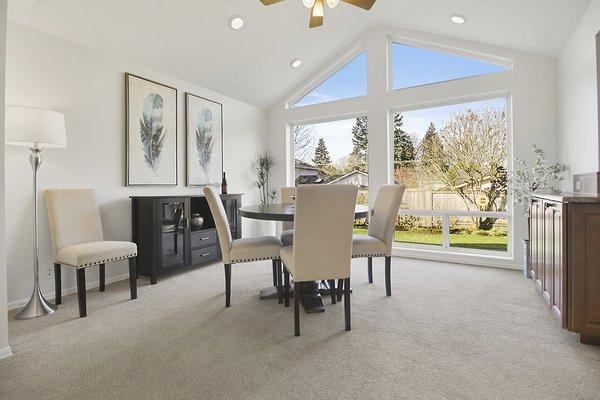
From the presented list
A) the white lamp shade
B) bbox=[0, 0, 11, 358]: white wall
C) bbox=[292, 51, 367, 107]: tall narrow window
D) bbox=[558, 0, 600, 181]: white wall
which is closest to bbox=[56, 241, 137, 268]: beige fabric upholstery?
bbox=[0, 0, 11, 358]: white wall

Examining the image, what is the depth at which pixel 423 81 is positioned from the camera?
4.59 meters

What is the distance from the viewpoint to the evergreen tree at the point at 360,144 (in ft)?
16.9

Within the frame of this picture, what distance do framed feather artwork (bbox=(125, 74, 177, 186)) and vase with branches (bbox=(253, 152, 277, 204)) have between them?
175cm

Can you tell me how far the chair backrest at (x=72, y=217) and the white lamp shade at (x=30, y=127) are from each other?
0.53 metres

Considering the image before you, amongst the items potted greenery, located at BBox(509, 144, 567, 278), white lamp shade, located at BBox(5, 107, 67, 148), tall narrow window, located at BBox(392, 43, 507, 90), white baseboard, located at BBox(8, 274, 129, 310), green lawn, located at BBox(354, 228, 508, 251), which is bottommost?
white baseboard, located at BBox(8, 274, 129, 310)

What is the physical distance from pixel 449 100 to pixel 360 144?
54.7 inches

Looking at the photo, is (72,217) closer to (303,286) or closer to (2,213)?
(2,213)

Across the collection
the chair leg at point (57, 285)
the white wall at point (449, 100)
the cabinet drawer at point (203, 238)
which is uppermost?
the white wall at point (449, 100)

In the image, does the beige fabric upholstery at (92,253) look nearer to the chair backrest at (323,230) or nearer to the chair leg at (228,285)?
the chair leg at (228,285)

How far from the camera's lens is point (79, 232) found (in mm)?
3016

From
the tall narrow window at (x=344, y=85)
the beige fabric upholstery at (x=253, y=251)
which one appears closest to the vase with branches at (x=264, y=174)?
the tall narrow window at (x=344, y=85)

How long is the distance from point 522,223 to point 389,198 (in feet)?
6.89

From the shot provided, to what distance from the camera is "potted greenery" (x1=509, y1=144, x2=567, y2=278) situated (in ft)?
11.5

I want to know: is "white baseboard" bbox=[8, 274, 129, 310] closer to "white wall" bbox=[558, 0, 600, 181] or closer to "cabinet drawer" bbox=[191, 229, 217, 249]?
"cabinet drawer" bbox=[191, 229, 217, 249]
